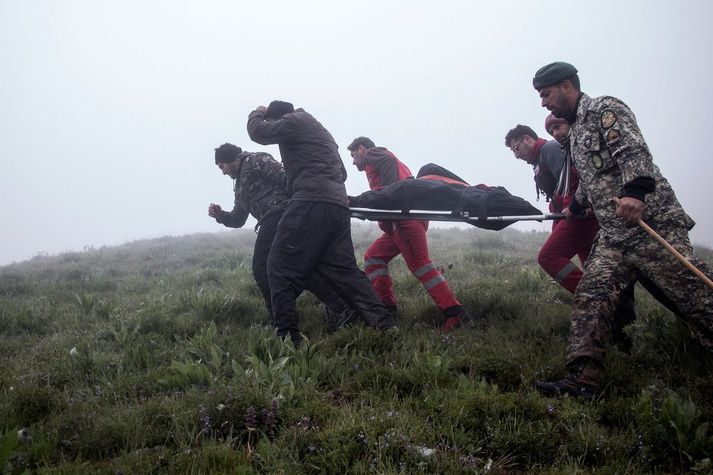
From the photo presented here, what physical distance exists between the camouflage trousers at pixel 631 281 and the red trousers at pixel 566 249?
1.45 metres

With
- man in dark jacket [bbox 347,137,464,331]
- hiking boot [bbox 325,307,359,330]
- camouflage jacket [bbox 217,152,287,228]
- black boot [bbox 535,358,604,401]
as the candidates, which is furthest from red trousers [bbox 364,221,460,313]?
black boot [bbox 535,358,604,401]

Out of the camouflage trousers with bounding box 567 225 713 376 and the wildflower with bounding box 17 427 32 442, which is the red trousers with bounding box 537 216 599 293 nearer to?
the camouflage trousers with bounding box 567 225 713 376

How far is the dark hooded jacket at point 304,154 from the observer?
16.9ft

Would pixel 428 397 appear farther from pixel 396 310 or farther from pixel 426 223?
pixel 426 223

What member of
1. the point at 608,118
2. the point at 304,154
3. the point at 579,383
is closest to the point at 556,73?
the point at 608,118

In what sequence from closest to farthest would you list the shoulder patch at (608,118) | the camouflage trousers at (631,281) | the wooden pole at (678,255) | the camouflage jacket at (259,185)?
the wooden pole at (678,255) → the camouflage trousers at (631,281) → the shoulder patch at (608,118) → the camouflage jacket at (259,185)

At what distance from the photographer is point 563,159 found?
17.5 feet

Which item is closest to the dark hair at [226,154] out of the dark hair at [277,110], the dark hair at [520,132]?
the dark hair at [277,110]

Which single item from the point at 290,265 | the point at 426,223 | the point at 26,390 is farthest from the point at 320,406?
the point at 426,223

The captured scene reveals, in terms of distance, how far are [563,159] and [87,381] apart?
5355 millimetres

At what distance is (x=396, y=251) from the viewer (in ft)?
21.2

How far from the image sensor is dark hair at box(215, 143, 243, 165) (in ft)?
21.2

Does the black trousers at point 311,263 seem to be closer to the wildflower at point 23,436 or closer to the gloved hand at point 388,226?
the gloved hand at point 388,226

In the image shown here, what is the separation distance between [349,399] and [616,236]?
245 centimetres
